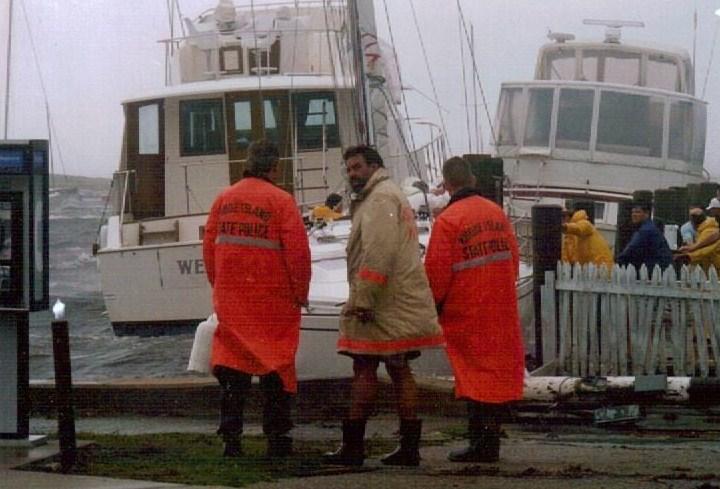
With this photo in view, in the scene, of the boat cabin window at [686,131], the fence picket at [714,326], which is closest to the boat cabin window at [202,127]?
the boat cabin window at [686,131]

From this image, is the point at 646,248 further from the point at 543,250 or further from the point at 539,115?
the point at 539,115

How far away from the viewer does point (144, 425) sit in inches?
423

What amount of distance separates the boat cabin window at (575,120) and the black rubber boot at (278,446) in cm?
2119

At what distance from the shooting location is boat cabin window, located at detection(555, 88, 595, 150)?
29.2 m

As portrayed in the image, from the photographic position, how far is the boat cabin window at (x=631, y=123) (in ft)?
96.2

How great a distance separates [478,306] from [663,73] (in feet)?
80.3

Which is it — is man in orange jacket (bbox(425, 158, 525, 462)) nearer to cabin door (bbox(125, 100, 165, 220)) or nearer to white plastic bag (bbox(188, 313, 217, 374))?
white plastic bag (bbox(188, 313, 217, 374))

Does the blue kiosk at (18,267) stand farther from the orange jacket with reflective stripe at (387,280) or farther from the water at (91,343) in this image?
the water at (91,343)

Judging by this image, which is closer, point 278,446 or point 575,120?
point 278,446

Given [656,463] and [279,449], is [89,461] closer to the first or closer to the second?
[279,449]

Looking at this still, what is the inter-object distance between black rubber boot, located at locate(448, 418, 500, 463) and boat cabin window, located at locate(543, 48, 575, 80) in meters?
24.0

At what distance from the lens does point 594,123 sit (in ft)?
96.2

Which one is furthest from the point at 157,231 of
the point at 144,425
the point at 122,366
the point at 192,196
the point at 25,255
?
the point at 25,255

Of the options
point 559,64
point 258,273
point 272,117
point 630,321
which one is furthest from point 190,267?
point 258,273
